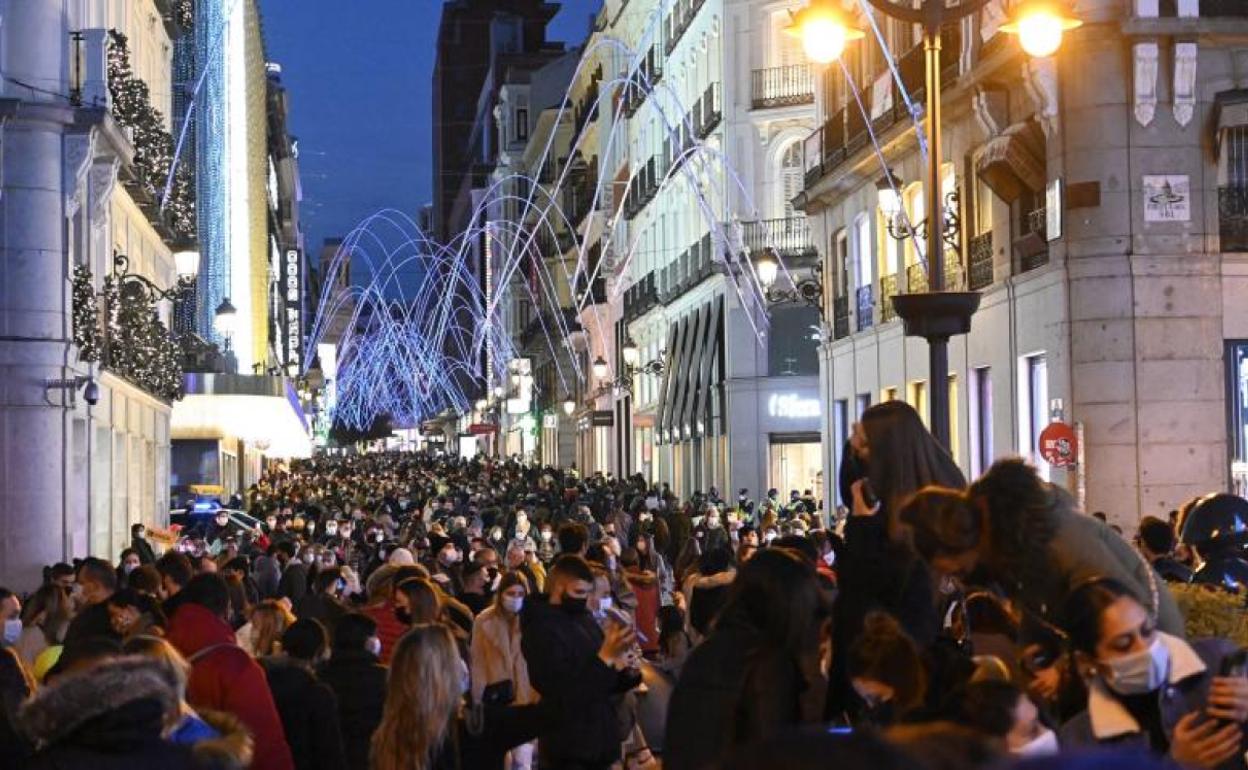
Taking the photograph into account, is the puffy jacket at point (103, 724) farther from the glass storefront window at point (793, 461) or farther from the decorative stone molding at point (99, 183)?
the glass storefront window at point (793, 461)

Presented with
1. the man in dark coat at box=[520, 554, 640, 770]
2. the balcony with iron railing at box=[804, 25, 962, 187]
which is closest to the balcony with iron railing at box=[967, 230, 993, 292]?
the balcony with iron railing at box=[804, 25, 962, 187]

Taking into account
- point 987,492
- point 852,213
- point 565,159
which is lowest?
point 987,492

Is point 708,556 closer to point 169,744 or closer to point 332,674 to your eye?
point 332,674

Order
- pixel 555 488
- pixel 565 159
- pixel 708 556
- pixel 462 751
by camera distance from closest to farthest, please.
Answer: pixel 462 751, pixel 708 556, pixel 555 488, pixel 565 159

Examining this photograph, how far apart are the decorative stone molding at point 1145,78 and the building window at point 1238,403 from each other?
2813mm

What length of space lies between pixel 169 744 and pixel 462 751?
3647 millimetres

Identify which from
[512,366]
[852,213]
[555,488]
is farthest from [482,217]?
[852,213]

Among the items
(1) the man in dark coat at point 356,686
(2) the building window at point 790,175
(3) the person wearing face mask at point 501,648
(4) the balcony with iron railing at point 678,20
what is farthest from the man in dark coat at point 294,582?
(4) the balcony with iron railing at point 678,20

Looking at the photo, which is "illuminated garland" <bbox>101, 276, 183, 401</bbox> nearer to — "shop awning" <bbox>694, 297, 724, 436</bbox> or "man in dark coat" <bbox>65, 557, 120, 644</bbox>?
"shop awning" <bbox>694, 297, 724, 436</bbox>

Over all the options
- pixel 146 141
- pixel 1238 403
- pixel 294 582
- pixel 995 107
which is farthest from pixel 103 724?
pixel 146 141

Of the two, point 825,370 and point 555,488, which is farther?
point 555,488

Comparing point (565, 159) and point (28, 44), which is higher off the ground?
point (565, 159)

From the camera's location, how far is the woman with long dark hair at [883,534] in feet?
22.4

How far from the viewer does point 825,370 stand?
41219 mm
